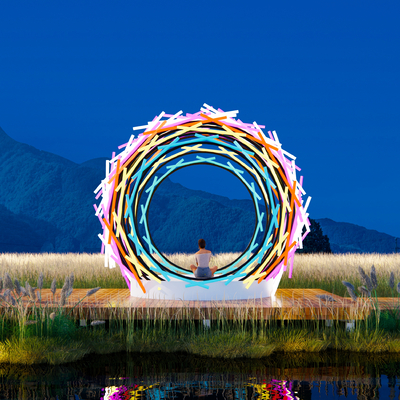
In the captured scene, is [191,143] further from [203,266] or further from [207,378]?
A: [207,378]

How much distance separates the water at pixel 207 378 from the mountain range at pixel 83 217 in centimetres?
7489

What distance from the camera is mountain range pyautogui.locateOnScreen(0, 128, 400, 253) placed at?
87.1 meters

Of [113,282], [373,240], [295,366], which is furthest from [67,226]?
[295,366]

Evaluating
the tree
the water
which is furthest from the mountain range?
the water

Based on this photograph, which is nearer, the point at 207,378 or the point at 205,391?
the point at 205,391

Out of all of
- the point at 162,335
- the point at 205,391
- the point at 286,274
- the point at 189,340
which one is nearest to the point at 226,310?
the point at 189,340

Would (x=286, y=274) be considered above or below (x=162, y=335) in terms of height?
above

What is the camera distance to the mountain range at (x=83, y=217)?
87.1m

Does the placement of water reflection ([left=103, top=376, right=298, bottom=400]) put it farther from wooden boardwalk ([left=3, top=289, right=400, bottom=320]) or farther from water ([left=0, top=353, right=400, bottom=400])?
wooden boardwalk ([left=3, top=289, right=400, bottom=320])

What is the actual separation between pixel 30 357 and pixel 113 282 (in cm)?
534

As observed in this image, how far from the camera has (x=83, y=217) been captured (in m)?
101

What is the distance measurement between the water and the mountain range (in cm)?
7489

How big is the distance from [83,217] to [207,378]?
99060 mm

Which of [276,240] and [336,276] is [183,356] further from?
[336,276]
